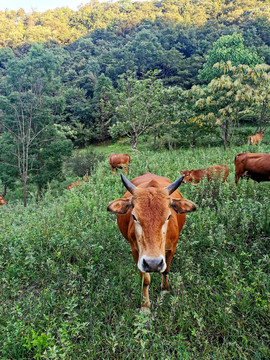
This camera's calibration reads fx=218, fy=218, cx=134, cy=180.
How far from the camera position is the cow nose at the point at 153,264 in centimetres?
202

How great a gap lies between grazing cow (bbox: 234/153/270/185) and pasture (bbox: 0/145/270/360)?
8.04 feet

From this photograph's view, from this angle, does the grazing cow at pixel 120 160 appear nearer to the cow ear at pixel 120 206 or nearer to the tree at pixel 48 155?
the tree at pixel 48 155

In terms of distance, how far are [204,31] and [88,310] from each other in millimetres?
64543

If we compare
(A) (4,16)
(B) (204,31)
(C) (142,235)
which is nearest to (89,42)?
(B) (204,31)

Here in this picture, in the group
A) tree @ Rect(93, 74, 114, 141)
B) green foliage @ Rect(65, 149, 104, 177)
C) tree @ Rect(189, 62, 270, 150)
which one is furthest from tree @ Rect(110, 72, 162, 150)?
tree @ Rect(93, 74, 114, 141)

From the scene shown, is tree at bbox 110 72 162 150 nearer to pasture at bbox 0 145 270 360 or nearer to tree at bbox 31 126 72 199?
tree at bbox 31 126 72 199

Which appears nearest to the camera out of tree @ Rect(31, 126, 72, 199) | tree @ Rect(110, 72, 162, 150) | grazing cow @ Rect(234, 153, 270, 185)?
grazing cow @ Rect(234, 153, 270, 185)

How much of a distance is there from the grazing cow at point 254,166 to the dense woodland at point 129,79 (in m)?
7.39

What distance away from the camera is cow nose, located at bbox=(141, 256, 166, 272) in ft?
6.63

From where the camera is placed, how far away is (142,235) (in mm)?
2242

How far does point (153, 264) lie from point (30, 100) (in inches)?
588

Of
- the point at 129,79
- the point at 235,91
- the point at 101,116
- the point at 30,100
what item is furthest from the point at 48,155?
the point at 101,116

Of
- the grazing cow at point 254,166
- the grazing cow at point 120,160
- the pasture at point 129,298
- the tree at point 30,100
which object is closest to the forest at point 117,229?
the pasture at point 129,298

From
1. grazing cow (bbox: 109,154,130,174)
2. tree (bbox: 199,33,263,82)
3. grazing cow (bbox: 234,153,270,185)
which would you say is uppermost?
tree (bbox: 199,33,263,82)
